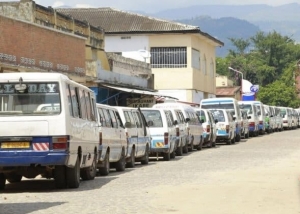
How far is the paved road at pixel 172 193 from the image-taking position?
16016 mm

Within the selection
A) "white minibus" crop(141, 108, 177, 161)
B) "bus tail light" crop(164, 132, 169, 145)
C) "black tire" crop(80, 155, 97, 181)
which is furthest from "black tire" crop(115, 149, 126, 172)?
"bus tail light" crop(164, 132, 169, 145)

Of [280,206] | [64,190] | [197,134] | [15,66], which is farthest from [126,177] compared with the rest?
[197,134]

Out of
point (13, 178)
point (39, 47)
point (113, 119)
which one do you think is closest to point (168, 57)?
point (39, 47)

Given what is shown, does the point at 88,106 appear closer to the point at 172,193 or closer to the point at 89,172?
the point at 89,172

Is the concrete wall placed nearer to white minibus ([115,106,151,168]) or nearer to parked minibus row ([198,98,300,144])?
parked minibus row ([198,98,300,144])

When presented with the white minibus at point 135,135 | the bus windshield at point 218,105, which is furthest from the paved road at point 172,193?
the bus windshield at point 218,105

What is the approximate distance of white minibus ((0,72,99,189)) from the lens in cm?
1928

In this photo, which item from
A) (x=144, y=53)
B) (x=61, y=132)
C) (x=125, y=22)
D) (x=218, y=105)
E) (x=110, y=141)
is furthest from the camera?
(x=125, y=22)

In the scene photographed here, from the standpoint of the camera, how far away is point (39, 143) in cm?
1938

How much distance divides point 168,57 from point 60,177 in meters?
57.2

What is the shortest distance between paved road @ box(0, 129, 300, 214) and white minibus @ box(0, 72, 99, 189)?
50cm

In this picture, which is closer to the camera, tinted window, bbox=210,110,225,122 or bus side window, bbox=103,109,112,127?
bus side window, bbox=103,109,112,127

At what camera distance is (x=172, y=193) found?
1900 centimetres

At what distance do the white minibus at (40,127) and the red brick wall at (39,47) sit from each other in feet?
57.1
